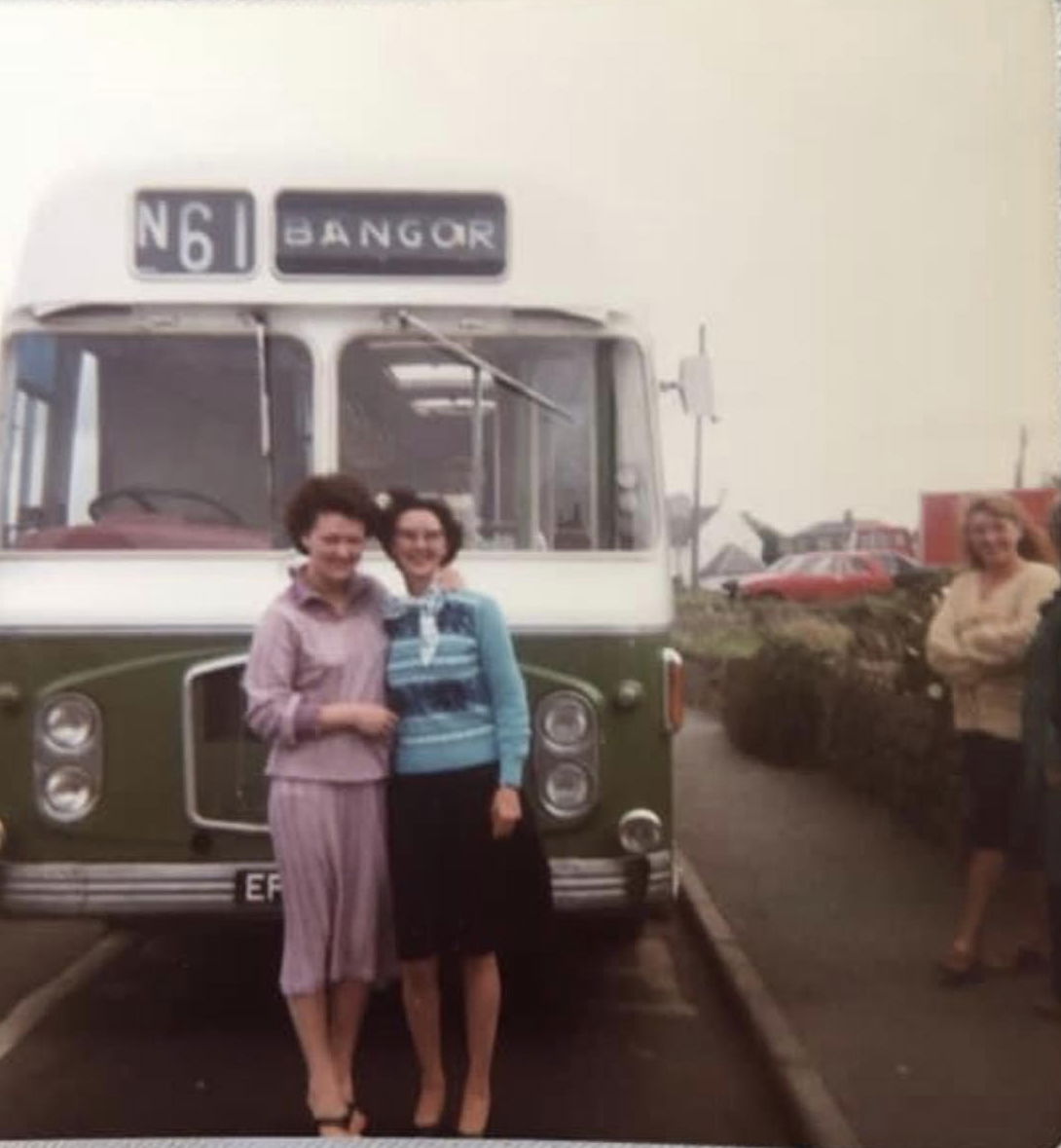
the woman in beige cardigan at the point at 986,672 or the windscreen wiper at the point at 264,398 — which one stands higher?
the windscreen wiper at the point at 264,398

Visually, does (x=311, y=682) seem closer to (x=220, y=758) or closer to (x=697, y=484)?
(x=220, y=758)

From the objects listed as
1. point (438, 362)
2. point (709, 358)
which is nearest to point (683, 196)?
point (709, 358)

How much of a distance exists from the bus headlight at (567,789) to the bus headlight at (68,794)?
2.57ft

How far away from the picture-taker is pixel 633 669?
97.0 inches

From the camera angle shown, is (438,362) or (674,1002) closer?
(438,362)

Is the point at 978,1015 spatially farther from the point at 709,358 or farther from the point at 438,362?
the point at 438,362

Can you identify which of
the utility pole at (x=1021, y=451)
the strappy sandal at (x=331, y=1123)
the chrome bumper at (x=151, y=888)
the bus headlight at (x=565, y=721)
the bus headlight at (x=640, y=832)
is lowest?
the strappy sandal at (x=331, y=1123)

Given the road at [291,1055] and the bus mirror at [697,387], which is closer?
the road at [291,1055]

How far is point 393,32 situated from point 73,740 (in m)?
1.37

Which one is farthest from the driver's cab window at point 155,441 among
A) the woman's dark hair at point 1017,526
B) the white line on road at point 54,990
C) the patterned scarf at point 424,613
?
the woman's dark hair at point 1017,526

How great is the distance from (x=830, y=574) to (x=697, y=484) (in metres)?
0.29

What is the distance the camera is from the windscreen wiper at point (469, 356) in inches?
95.7

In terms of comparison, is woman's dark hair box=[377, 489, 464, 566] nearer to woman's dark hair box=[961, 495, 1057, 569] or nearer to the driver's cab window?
the driver's cab window

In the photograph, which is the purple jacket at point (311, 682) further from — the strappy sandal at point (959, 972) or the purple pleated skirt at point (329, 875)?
the strappy sandal at point (959, 972)
